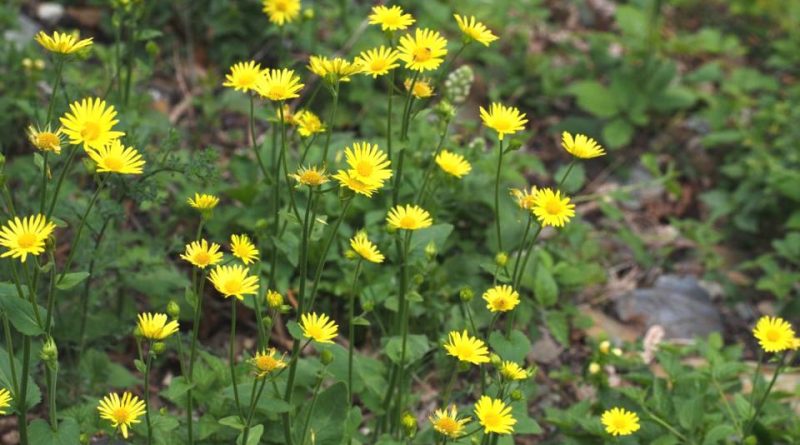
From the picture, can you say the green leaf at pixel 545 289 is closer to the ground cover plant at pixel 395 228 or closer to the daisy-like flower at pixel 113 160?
the ground cover plant at pixel 395 228

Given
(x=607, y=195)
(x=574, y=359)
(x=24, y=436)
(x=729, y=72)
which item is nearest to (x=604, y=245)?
(x=607, y=195)

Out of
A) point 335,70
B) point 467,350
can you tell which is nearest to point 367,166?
point 335,70

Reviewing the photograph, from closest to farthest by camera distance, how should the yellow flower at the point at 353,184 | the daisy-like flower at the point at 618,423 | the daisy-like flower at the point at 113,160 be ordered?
the daisy-like flower at the point at 113,160 < the yellow flower at the point at 353,184 < the daisy-like flower at the point at 618,423

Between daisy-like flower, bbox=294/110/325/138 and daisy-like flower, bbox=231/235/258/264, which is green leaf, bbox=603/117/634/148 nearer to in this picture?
daisy-like flower, bbox=294/110/325/138

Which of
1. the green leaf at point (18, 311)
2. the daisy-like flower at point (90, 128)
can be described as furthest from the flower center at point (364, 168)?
the green leaf at point (18, 311)

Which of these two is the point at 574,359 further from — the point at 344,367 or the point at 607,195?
the point at 344,367

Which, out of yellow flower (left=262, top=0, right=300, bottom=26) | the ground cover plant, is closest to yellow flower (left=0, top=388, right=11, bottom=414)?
the ground cover plant

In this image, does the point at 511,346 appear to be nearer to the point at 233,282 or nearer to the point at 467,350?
the point at 467,350
